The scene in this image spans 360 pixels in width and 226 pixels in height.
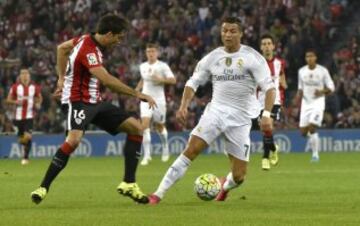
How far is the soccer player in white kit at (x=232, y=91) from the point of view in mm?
12781

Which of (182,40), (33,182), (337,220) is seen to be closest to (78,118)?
(337,220)

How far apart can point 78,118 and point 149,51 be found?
12.1 meters

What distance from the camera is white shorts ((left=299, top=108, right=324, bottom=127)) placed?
83.1 ft

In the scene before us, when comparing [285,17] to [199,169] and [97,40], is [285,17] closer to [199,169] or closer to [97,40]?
[199,169]

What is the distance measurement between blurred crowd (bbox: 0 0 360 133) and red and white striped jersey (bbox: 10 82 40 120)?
4.73 metres

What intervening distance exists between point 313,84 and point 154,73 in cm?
404

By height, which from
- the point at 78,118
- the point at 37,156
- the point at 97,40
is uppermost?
the point at 97,40

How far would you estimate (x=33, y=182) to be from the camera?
17656mm

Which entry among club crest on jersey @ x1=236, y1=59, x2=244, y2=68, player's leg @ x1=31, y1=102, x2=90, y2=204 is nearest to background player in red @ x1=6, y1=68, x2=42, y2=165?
player's leg @ x1=31, y1=102, x2=90, y2=204

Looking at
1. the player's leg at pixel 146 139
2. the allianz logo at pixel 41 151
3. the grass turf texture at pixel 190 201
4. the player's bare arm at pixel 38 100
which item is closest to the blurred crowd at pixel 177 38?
the allianz logo at pixel 41 151

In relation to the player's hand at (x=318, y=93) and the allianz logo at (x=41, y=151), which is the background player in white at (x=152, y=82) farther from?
the allianz logo at (x=41, y=151)

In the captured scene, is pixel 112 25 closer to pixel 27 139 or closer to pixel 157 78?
pixel 157 78

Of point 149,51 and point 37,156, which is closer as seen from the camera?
point 149,51

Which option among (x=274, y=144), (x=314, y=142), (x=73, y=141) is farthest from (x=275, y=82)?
(x=73, y=141)
